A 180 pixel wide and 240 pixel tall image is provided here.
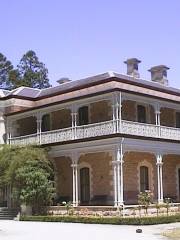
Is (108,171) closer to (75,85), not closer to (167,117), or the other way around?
(167,117)

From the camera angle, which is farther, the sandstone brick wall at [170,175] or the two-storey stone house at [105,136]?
the sandstone brick wall at [170,175]

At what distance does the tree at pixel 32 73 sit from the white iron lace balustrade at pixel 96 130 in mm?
31670

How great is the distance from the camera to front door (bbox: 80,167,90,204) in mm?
32156

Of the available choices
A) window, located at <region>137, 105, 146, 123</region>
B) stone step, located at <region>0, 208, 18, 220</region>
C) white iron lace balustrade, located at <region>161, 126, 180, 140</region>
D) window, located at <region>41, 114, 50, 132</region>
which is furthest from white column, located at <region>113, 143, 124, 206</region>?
window, located at <region>41, 114, 50, 132</region>

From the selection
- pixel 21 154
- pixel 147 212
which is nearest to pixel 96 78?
pixel 21 154

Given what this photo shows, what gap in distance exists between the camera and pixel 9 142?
35375 mm

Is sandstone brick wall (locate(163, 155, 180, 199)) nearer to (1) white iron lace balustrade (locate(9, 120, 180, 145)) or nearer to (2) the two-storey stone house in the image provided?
(2) the two-storey stone house

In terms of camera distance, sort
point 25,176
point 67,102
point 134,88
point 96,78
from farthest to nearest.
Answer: point 96,78 → point 134,88 → point 67,102 → point 25,176

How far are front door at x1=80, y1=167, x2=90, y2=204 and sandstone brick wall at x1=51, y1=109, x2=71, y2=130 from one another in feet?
12.7

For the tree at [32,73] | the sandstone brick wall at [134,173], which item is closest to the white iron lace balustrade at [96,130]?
the sandstone brick wall at [134,173]

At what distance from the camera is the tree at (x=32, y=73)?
61875 millimetres

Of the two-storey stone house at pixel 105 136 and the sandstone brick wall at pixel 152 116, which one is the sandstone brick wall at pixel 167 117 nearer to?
the two-storey stone house at pixel 105 136

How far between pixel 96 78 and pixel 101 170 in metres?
7.30

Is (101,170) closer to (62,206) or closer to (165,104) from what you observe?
(62,206)
